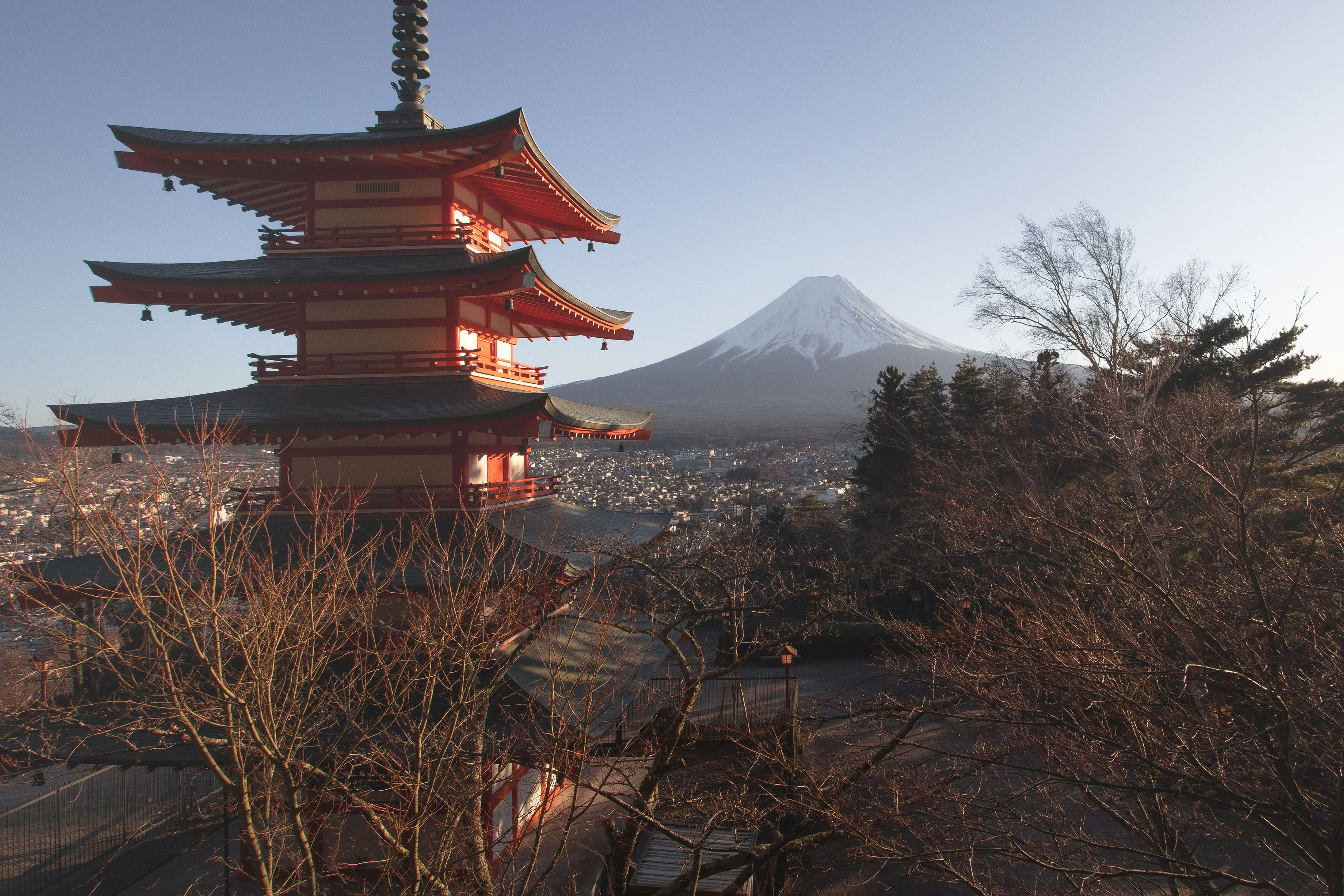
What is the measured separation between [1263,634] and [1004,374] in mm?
21968

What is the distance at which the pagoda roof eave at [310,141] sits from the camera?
9.52m

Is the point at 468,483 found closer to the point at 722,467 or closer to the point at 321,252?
the point at 321,252

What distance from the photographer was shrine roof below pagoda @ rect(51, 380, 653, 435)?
28.0 ft

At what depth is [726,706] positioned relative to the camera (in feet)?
52.2

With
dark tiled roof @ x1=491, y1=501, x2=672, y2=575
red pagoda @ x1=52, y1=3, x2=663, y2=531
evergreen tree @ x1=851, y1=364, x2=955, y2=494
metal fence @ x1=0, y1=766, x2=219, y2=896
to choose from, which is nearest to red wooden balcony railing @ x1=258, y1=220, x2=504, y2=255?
red pagoda @ x1=52, y1=3, x2=663, y2=531

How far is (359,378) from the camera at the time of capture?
1020 cm

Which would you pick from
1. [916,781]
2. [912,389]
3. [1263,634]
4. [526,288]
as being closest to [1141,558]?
[1263,634]

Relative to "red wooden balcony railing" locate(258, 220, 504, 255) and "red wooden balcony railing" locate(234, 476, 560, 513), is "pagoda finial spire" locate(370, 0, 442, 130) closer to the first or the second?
"red wooden balcony railing" locate(258, 220, 504, 255)

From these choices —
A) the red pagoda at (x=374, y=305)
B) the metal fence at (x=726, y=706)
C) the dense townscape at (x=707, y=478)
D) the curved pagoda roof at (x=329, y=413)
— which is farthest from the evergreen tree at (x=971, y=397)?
the curved pagoda roof at (x=329, y=413)

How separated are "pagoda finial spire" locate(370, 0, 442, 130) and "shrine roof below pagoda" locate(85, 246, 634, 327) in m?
2.54

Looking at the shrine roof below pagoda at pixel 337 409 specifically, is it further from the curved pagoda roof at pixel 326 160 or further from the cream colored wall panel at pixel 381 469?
the curved pagoda roof at pixel 326 160

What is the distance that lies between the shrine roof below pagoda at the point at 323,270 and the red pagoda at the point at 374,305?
29mm

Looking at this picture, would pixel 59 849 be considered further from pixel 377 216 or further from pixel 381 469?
pixel 377 216

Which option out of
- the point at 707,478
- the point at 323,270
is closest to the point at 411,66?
the point at 323,270
